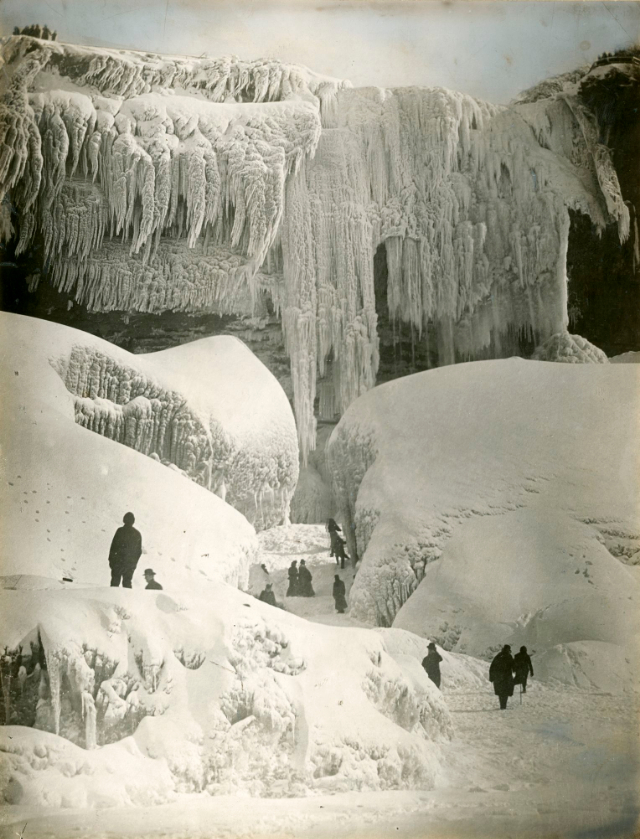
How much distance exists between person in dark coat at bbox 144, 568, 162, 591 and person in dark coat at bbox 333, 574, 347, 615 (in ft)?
3.98

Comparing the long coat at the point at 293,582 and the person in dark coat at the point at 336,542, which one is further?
the person in dark coat at the point at 336,542

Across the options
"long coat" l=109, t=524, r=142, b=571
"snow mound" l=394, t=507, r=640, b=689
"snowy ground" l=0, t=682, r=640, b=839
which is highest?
"long coat" l=109, t=524, r=142, b=571

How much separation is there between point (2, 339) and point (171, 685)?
103 inches

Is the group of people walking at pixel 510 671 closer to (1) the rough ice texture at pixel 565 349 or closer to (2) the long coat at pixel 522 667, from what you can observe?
(2) the long coat at pixel 522 667

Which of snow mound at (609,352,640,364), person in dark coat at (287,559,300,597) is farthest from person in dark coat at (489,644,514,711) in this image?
snow mound at (609,352,640,364)

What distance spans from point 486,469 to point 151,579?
2.38 m

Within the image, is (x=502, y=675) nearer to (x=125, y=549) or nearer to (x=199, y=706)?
(x=199, y=706)

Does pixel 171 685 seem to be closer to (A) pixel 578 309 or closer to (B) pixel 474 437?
(B) pixel 474 437

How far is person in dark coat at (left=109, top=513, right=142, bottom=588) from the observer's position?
6.09 m

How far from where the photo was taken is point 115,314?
22.5ft

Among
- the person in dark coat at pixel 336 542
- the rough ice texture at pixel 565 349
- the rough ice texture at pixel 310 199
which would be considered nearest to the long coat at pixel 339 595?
the person in dark coat at pixel 336 542

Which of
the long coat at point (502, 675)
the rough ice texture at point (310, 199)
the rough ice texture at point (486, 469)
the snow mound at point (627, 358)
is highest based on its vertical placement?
the rough ice texture at point (310, 199)

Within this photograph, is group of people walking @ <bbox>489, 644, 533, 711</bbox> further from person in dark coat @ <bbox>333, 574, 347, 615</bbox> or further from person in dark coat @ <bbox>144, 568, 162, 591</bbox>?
person in dark coat @ <bbox>144, 568, 162, 591</bbox>

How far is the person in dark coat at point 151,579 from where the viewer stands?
6.06 metres
